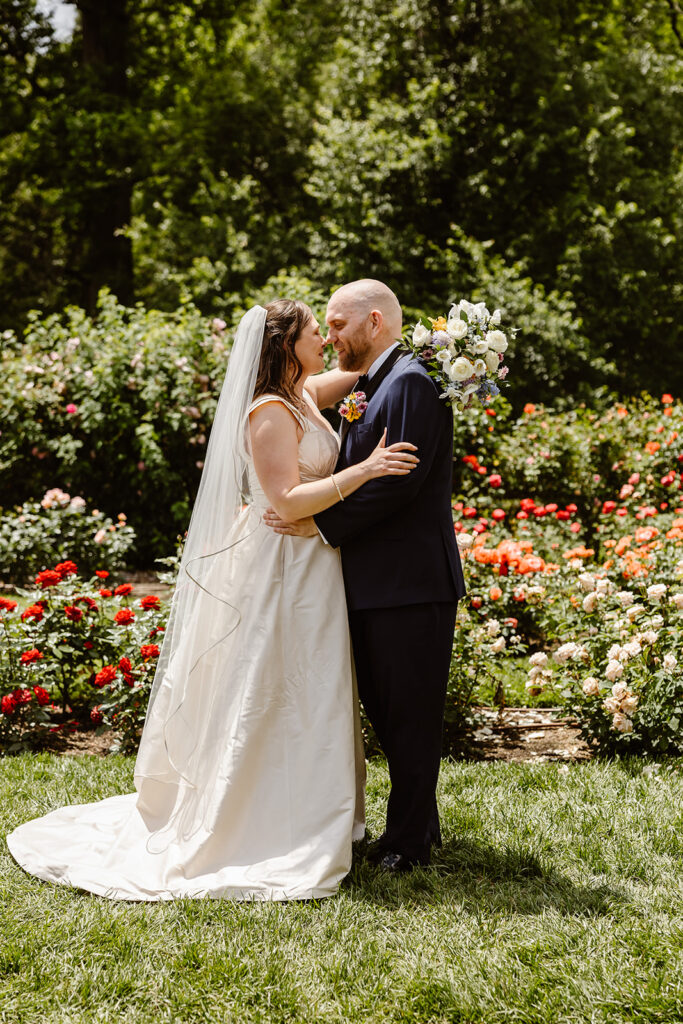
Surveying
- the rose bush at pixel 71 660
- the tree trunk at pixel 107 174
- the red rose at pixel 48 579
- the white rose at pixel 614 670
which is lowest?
the rose bush at pixel 71 660

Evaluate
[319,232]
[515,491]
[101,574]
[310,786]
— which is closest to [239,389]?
[310,786]

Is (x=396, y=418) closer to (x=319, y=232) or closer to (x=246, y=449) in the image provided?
(x=246, y=449)

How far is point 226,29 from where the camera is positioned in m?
19.5

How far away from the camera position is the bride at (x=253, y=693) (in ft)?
10.7

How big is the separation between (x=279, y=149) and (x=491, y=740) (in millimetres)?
14727

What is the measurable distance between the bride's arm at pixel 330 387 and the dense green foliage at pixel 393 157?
332 inches

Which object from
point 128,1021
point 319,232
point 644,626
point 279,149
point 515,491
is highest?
point 279,149

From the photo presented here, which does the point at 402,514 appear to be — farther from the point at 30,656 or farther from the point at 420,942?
the point at 30,656

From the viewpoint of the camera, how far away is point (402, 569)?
334 centimetres

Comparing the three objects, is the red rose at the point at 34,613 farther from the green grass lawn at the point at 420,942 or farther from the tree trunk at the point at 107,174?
the tree trunk at the point at 107,174

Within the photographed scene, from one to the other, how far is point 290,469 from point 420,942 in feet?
5.40

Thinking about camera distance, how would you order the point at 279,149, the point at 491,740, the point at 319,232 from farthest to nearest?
the point at 279,149
the point at 319,232
the point at 491,740

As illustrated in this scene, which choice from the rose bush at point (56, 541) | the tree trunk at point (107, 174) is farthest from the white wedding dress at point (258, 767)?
the tree trunk at point (107, 174)

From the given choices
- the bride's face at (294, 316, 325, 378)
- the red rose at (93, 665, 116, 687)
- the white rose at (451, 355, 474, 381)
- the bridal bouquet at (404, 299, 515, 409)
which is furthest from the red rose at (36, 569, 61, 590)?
the white rose at (451, 355, 474, 381)
